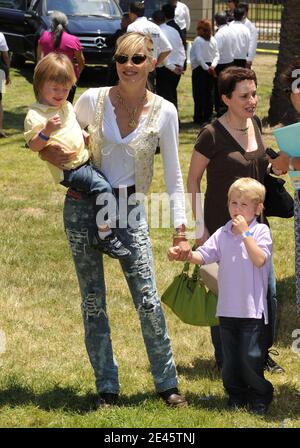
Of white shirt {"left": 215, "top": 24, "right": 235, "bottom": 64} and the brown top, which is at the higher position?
the brown top

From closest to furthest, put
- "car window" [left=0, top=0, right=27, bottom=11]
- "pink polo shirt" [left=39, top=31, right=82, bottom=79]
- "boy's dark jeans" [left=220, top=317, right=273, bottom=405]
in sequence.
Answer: "boy's dark jeans" [left=220, top=317, right=273, bottom=405] → "pink polo shirt" [left=39, top=31, right=82, bottom=79] → "car window" [left=0, top=0, right=27, bottom=11]

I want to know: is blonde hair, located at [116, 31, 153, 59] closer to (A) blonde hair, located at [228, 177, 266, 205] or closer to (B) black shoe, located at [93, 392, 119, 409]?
(A) blonde hair, located at [228, 177, 266, 205]

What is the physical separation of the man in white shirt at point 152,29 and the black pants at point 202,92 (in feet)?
6.84

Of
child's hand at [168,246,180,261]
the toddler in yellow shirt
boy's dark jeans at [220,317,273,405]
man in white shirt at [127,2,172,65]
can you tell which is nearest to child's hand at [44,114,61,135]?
the toddler in yellow shirt

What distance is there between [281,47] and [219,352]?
403 inches

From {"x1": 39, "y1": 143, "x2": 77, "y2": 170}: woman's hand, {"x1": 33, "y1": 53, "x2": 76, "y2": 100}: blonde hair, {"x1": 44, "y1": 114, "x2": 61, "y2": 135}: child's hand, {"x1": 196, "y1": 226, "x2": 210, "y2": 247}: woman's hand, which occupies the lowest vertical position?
{"x1": 196, "y1": 226, "x2": 210, "y2": 247}: woman's hand

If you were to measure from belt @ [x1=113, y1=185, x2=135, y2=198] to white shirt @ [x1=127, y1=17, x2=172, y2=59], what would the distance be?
912cm

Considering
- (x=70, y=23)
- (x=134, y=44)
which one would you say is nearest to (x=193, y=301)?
(x=134, y=44)

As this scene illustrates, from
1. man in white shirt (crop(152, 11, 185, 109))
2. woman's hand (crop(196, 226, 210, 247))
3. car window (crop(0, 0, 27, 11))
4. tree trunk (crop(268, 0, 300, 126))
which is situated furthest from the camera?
car window (crop(0, 0, 27, 11))

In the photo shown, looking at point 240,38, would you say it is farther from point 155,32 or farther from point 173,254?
point 173,254

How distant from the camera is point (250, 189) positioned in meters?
5.07

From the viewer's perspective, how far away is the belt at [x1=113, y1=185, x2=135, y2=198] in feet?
16.6
